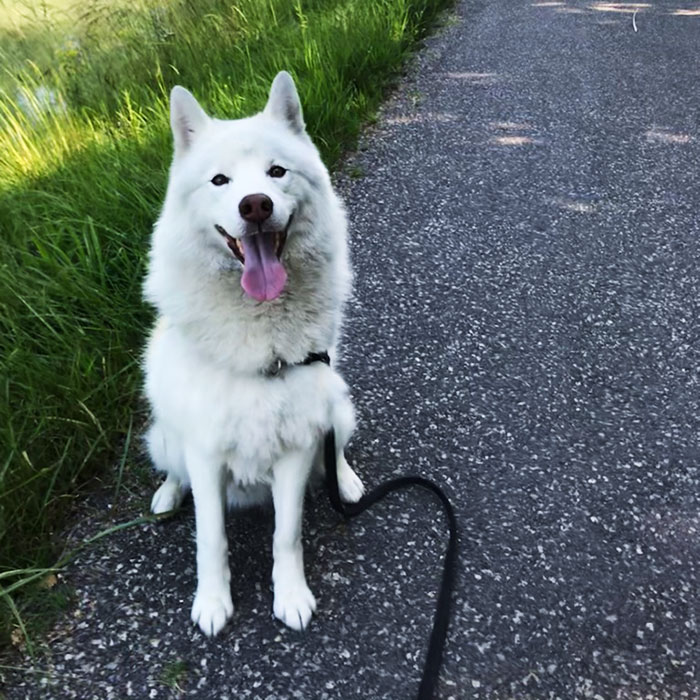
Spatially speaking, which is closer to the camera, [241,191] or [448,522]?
[241,191]

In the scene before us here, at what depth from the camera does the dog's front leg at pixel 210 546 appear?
1.80 metres

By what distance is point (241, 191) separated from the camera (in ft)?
5.48

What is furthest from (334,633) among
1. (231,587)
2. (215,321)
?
(215,321)

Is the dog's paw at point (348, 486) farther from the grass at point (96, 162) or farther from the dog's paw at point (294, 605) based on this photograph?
the grass at point (96, 162)

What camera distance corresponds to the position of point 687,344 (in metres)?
2.93

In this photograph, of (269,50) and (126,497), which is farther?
(269,50)

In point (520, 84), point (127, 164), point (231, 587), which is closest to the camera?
point (231, 587)

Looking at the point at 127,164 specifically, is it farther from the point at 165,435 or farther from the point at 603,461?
the point at 603,461

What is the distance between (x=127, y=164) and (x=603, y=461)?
271cm

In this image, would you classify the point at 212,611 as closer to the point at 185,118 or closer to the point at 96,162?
the point at 185,118

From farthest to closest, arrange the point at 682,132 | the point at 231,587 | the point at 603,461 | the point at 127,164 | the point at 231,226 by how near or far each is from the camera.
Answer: the point at 682,132 → the point at 127,164 → the point at 603,461 → the point at 231,587 → the point at 231,226

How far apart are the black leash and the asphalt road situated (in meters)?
0.05

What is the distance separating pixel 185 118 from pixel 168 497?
1.18 meters

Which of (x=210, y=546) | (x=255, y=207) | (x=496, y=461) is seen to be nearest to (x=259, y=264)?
(x=255, y=207)
